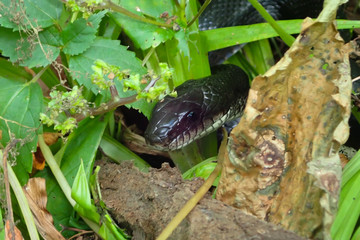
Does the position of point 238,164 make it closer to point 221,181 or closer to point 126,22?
point 221,181

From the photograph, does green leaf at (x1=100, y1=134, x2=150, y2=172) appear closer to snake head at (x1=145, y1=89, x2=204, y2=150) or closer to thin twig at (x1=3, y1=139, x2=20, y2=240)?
snake head at (x1=145, y1=89, x2=204, y2=150)

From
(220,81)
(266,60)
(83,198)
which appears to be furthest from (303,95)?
(266,60)

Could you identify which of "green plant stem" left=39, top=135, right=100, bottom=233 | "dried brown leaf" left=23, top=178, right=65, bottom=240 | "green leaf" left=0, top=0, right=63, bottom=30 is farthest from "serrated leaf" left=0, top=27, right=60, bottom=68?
"dried brown leaf" left=23, top=178, right=65, bottom=240

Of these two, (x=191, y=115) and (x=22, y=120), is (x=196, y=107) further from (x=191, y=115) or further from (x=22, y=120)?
(x=22, y=120)

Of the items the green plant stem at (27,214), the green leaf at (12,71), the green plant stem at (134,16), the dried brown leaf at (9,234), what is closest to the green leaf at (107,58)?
the green plant stem at (134,16)

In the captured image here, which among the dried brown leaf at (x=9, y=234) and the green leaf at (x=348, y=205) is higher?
the green leaf at (x=348, y=205)

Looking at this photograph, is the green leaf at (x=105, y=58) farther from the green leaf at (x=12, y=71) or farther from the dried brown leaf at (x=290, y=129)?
the dried brown leaf at (x=290, y=129)

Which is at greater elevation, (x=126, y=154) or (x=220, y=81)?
(x=220, y=81)
